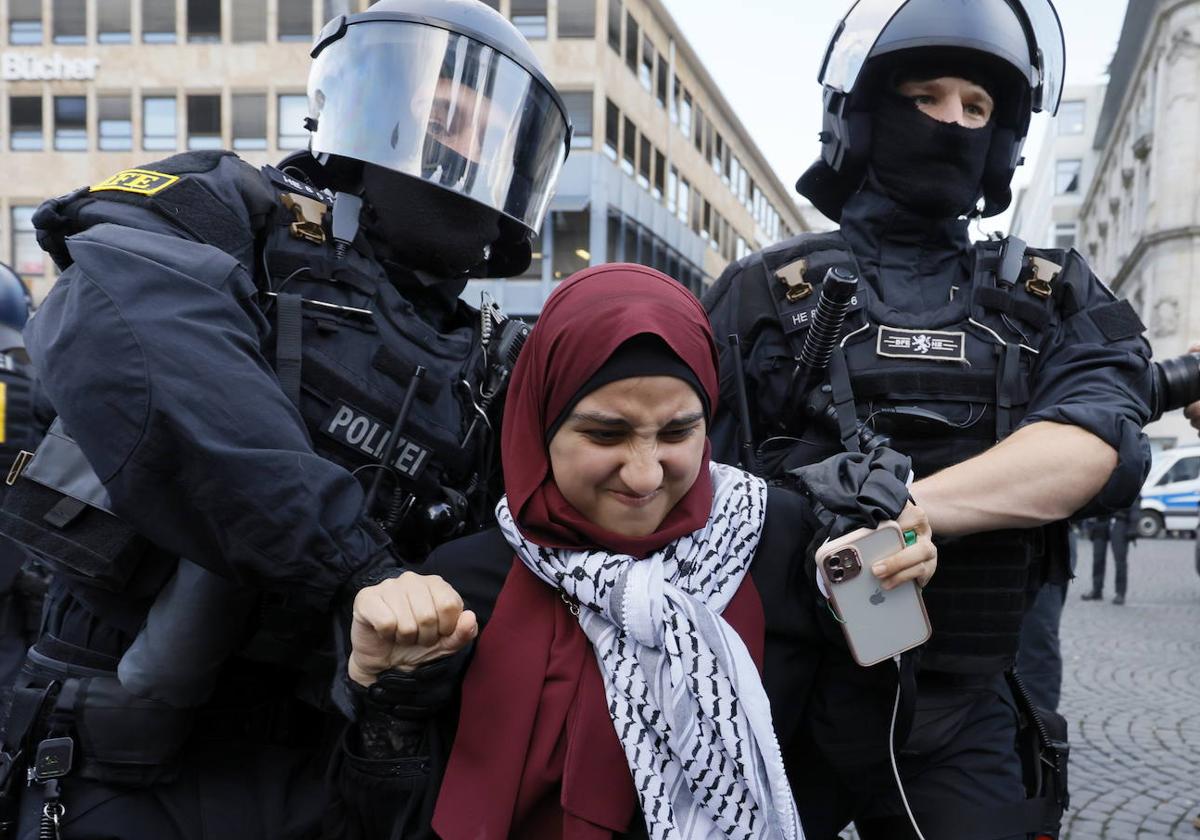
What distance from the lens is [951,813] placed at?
1713 mm

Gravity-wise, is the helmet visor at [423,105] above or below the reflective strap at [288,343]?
above

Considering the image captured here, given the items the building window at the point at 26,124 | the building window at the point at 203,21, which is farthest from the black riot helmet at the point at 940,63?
the building window at the point at 26,124

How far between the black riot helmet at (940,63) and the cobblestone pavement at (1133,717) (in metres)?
2.85

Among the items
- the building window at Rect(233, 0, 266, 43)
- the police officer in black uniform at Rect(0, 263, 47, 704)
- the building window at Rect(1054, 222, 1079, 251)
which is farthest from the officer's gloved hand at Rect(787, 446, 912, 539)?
the building window at Rect(1054, 222, 1079, 251)

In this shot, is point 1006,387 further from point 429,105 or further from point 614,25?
point 614,25

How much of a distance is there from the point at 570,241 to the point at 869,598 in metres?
23.6

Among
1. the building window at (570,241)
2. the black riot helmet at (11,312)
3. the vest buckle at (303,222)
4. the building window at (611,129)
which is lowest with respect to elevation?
the building window at (570,241)

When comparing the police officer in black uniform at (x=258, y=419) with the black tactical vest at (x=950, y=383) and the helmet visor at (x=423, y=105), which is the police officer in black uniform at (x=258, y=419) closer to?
the helmet visor at (x=423, y=105)

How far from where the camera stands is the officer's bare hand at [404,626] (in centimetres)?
121

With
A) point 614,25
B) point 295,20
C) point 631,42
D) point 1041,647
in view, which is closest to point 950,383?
point 1041,647

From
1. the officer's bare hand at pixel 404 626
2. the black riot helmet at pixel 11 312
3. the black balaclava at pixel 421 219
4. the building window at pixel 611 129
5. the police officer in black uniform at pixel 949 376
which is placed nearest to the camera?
the officer's bare hand at pixel 404 626

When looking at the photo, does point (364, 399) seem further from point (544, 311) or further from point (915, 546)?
point (915, 546)

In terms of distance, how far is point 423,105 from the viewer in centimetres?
194

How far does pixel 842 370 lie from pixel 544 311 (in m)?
0.69
